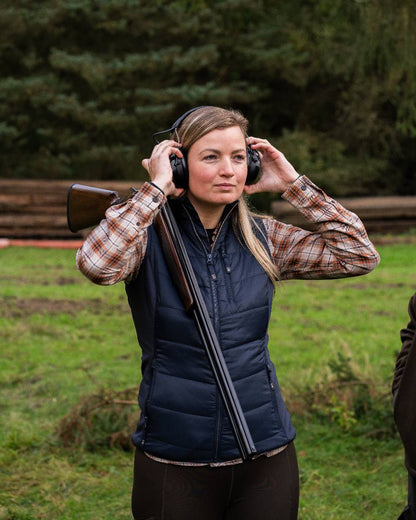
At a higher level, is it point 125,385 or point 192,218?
point 192,218

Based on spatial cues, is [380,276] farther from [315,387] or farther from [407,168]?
[407,168]

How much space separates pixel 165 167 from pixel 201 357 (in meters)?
0.65

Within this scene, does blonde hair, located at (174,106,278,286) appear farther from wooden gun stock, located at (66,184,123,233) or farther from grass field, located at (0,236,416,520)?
grass field, located at (0,236,416,520)

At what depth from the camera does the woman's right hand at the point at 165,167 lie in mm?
2449

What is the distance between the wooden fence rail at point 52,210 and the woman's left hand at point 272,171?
1458cm

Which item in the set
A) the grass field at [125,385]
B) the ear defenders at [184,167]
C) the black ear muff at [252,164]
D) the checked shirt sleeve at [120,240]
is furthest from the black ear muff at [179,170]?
the grass field at [125,385]

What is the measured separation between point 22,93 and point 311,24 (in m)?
7.44

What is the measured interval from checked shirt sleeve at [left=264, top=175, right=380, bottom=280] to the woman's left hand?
0.04 m

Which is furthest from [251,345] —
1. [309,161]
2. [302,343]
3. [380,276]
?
[309,161]

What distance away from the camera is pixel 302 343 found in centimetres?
795

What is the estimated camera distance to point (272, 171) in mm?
2762

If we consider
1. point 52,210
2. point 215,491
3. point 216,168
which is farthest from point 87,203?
point 52,210

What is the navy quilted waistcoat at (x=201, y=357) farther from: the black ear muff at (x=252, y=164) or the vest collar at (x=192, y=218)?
the black ear muff at (x=252, y=164)

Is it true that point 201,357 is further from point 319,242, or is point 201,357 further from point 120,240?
point 319,242
